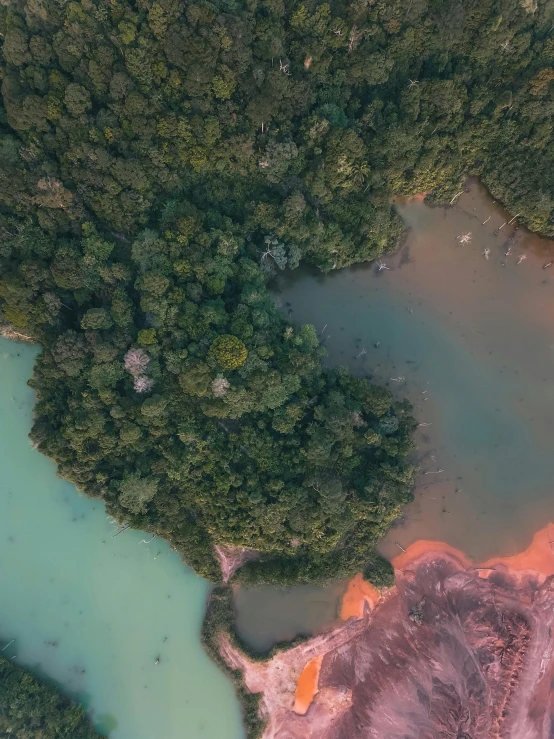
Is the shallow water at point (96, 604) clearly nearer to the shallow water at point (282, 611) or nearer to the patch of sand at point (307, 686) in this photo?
the shallow water at point (282, 611)

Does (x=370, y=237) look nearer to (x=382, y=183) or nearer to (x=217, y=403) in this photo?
(x=382, y=183)

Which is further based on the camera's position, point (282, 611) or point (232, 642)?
point (282, 611)

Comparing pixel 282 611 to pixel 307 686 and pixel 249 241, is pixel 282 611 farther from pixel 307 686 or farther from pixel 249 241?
pixel 249 241

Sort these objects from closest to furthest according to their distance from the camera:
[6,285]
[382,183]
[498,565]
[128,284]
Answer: [6,285], [128,284], [382,183], [498,565]

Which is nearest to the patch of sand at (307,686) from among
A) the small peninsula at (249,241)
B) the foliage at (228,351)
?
the small peninsula at (249,241)

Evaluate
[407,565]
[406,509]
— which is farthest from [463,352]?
[407,565]

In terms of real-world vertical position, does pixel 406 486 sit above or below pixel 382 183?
below

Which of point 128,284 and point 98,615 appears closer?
point 128,284

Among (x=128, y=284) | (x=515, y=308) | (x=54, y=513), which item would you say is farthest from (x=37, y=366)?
(x=515, y=308)
